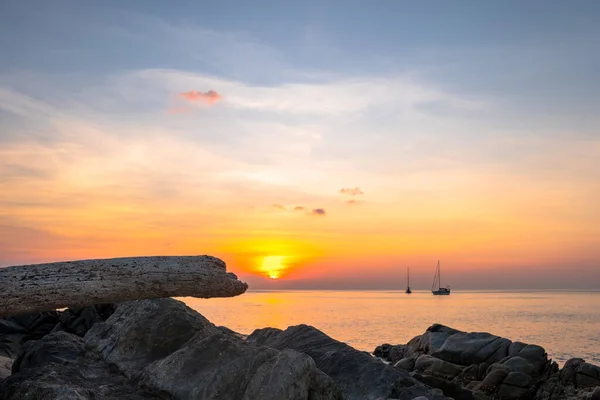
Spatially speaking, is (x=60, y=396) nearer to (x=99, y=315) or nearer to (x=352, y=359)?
(x=352, y=359)

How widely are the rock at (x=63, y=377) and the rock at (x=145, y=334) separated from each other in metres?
0.29

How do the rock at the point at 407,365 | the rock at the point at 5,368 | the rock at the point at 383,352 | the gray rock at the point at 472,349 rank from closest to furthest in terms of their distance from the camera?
the rock at the point at 5,368 → the gray rock at the point at 472,349 → the rock at the point at 407,365 → the rock at the point at 383,352

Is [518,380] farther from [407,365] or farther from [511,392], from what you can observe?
[407,365]

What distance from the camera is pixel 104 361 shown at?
11492mm

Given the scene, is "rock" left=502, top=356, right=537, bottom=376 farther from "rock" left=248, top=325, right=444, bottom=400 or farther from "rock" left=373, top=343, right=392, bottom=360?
"rock" left=248, top=325, right=444, bottom=400

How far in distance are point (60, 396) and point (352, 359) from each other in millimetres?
6039

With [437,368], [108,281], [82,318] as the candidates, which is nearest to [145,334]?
[108,281]

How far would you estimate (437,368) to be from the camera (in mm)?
27750

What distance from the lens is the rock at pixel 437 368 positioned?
2712cm

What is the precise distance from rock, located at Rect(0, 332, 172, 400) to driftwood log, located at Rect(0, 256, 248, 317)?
1140 mm

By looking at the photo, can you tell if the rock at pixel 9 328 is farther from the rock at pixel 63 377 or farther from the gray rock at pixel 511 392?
the gray rock at pixel 511 392

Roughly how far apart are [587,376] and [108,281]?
2142 centimetres

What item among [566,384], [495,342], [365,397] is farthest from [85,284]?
[495,342]

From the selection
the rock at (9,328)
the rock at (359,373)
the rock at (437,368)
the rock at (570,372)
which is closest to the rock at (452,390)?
the rock at (359,373)
